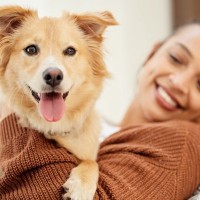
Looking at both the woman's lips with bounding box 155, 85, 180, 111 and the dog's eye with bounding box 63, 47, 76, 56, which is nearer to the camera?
the dog's eye with bounding box 63, 47, 76, 56

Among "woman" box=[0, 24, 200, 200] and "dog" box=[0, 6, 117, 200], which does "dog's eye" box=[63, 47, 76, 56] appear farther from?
"woman" box=[0, 24, 200, 200]

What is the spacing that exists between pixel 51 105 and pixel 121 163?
0.32 meters

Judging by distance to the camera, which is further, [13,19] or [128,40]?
[128,40]

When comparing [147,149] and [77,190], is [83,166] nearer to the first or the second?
[77,190]

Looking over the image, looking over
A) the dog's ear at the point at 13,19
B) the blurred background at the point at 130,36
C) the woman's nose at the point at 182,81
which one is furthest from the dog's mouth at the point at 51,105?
the blurred background at the point at 130,36

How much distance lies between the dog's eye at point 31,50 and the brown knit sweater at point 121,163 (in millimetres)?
214

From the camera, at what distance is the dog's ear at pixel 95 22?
1304 mm

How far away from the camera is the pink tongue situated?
1211 millimetres

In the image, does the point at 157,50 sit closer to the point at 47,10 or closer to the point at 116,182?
the point at 47,10

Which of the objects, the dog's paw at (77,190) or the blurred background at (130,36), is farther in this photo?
the blurred background at (130,36)

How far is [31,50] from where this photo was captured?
1.32 metres

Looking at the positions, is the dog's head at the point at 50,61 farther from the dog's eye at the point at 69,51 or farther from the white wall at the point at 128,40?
the white wall at the point at 128,40

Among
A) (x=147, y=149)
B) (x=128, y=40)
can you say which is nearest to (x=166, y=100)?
(x=147, y=149)

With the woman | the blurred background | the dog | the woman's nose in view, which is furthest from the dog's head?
the blurred background
